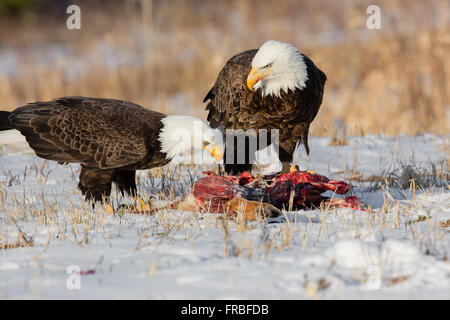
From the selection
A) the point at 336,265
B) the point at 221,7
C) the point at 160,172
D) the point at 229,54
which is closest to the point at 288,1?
the point at 221,7

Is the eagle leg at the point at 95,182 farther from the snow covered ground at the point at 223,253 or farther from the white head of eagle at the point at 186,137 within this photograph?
the white head of eagle at the point at 186,137

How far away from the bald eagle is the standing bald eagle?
615 millimetres

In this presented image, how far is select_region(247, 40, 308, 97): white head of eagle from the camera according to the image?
18.4 ft

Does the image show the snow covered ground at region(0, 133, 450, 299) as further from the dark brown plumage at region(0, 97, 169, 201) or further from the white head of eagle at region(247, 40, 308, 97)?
the white head of eagle at region(247, 40, 308, 97)

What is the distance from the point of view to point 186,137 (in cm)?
549

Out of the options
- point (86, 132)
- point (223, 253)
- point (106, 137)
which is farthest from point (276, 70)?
point (223, 253)

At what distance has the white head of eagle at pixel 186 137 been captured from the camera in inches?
214

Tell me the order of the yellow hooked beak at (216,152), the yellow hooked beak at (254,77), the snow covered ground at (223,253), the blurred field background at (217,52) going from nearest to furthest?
the snow covered ground at (223,253)
the yellow hooked beak at (216,152)
the yellow hooked beak at (254,77)
the blurred field background at (217,52)

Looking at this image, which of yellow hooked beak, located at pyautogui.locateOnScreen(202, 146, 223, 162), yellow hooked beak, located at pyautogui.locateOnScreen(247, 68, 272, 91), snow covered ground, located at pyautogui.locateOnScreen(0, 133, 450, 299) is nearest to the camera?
snow covered ground, located at pyautogui.locateOnScreen(0, 133, 450, 299)

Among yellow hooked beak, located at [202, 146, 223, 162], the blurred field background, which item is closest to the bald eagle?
yellow hooked beak, located at [202, 146, 223, 162]

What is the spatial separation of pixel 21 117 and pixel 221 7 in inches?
780

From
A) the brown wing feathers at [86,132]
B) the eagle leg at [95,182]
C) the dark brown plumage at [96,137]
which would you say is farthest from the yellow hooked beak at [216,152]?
the eagle leg at [95,182]

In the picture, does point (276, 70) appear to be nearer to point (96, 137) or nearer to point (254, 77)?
point (254, 77)

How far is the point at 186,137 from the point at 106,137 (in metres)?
0.71
